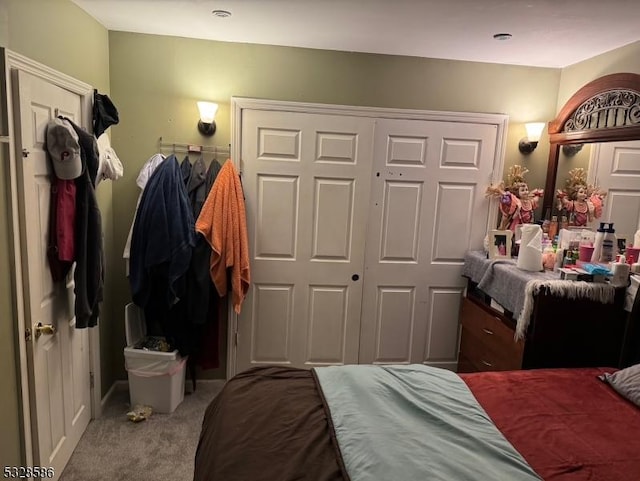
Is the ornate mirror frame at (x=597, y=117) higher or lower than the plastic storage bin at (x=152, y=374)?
higher

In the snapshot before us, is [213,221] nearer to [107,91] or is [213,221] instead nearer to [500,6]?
[107,91]

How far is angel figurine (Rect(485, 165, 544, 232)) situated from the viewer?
313 cm

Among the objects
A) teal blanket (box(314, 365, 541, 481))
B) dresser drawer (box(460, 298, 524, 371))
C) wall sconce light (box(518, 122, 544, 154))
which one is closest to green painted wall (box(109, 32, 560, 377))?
wall sconce light (box(518, 122, 544, 154))

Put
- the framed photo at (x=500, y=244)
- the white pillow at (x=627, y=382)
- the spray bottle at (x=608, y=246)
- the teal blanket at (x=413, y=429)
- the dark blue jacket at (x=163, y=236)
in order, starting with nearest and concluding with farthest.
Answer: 1. the teal blanket at (x=413, y=429)
2. the white pillow at (x=627, y=382)
3. the spray bottle at (x=608, y=246)
4. the dark blue jacket at (x=163, y=236)
5. the framed photo at (x=500, y=244)

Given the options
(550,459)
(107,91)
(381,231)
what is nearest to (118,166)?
(107,91)

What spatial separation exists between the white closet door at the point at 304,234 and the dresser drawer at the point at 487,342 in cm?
78

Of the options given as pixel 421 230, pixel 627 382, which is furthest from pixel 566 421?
pixel 421 230

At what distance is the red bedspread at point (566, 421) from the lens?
4.66 feet

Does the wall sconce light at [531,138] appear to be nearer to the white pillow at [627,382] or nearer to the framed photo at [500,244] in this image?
the framed photo at [500,244]

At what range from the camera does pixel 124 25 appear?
2691 millimetres

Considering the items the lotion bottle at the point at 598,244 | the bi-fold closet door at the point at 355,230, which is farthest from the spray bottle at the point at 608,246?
the bi-fold closet door at the point at 355,230

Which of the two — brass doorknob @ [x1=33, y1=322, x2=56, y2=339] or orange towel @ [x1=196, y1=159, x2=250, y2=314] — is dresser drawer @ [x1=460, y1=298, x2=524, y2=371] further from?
brass doorknob @ [x1=33, y1=322, x2=56, y2=339]

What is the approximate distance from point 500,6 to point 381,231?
5.19 ft

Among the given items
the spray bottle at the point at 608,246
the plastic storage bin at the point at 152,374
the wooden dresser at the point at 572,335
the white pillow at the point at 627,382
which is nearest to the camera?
the white pillow at the point at 627,382
